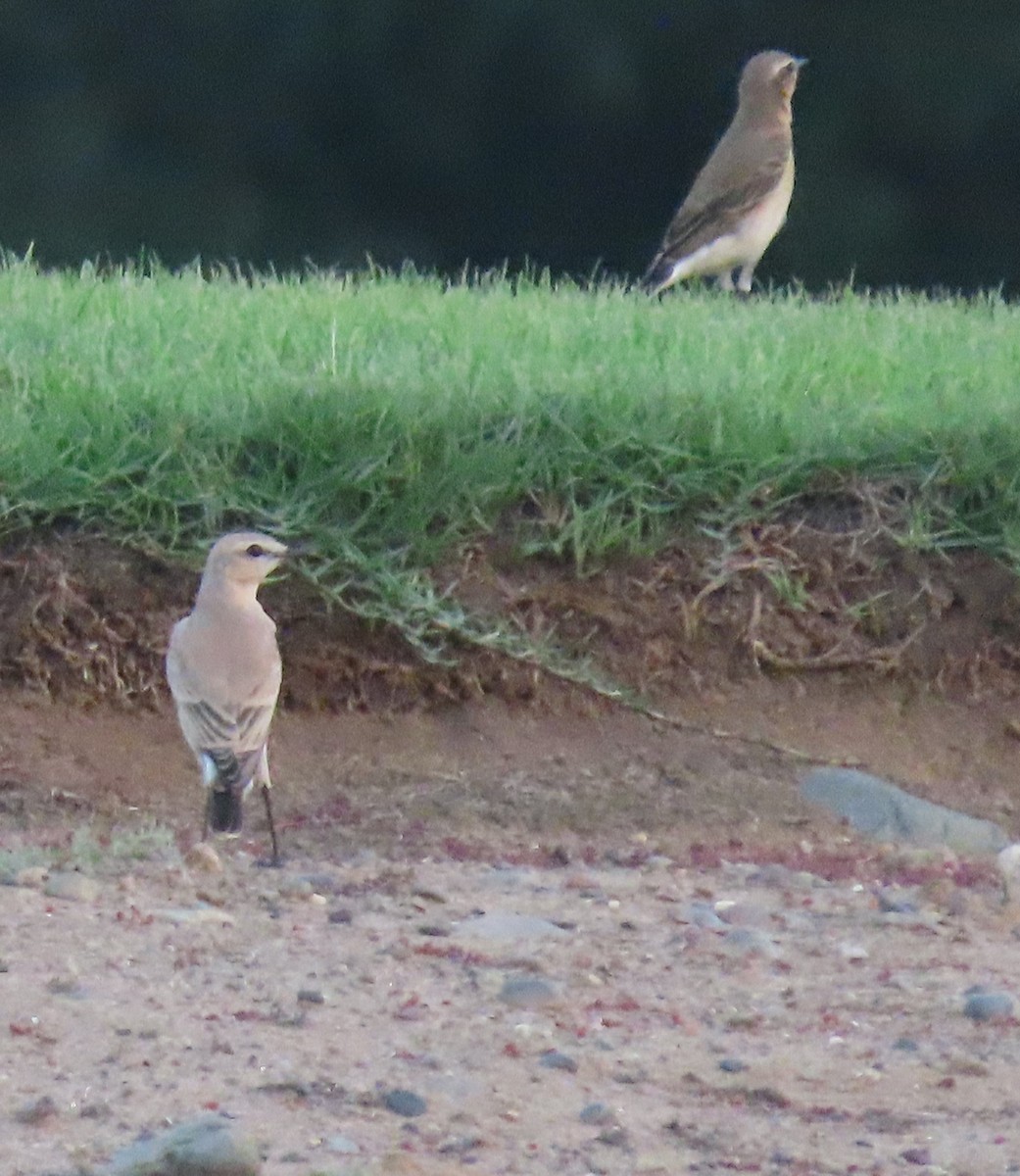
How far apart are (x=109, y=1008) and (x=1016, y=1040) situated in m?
1.51

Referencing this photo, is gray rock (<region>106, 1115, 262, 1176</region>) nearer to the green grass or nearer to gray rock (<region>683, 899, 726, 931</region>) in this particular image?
gray rock (<region>683, 899, 726, 931</region>)

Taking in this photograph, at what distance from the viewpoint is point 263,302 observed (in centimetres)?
834

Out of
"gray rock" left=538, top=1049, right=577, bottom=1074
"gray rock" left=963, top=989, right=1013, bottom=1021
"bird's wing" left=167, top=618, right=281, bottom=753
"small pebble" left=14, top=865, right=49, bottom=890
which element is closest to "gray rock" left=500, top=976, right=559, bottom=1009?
"gray rock" left=538, top=1049, right=577, bottom=1074

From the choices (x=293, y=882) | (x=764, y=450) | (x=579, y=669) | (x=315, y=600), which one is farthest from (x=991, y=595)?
(x=293, y=882)

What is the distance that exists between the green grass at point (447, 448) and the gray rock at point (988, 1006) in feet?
6.77

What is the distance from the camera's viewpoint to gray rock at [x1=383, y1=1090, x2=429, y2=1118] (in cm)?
352

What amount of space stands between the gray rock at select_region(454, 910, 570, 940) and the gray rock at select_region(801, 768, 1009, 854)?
4.24 feet

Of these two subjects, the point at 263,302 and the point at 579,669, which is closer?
the point at 579,669

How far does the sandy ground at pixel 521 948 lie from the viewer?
11.5ft

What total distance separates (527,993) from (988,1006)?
2.62 ft

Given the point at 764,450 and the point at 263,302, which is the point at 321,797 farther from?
the point at 263,302

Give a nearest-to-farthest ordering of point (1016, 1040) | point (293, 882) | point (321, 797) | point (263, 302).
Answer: point (1016, 1040) < point (293, 882) < point (321, 797) < point (263, 302)

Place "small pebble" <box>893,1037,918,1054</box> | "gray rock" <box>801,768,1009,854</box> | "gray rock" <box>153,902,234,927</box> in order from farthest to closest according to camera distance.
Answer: "gray rock" <box>801,768,1009,854</box> < "gray rock" <box>153,902,234,927</box> < "small pebble" <box>893,1037,918,1054</box>

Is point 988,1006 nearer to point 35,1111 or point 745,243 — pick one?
point 35,1111
